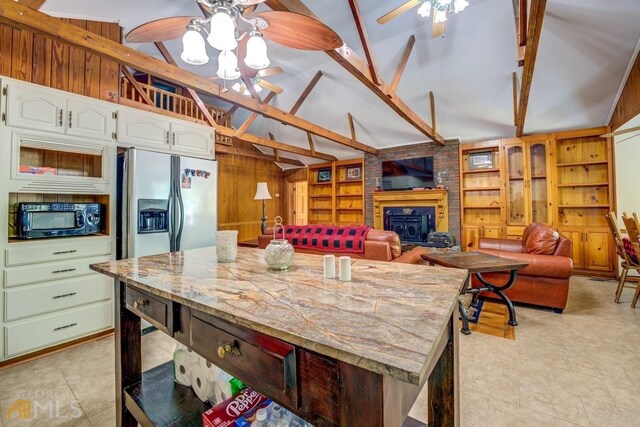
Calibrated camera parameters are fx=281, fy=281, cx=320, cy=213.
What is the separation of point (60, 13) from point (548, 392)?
474 cm

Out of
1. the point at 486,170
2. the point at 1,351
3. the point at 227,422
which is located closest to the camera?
the point at 227,422

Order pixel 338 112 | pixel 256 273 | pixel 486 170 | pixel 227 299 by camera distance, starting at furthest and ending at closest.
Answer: pixel 338 112 < pixel 486 170 < pixel 256 273 < pixel 227 299

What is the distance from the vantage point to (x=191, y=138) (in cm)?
330

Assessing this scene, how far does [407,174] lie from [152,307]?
19.7ft

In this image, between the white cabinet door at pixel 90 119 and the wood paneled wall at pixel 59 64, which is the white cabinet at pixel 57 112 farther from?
the wood paneled wall at pixel 59 64

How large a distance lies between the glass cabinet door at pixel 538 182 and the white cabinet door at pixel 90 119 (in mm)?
6365

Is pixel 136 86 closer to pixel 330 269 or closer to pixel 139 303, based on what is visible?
pixel 139 303

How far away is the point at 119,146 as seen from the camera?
272 centimetres

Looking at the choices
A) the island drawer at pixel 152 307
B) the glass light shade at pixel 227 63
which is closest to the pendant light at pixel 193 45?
the glass light shade at pixel 227 63

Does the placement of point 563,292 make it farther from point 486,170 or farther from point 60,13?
point 60,13

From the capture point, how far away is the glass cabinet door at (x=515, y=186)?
530cm

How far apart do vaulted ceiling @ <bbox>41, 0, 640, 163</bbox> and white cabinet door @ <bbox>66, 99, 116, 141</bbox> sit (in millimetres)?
788

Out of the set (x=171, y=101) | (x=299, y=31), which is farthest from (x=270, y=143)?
(x=299, y=31)

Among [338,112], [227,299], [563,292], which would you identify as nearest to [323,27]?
[227,299]
